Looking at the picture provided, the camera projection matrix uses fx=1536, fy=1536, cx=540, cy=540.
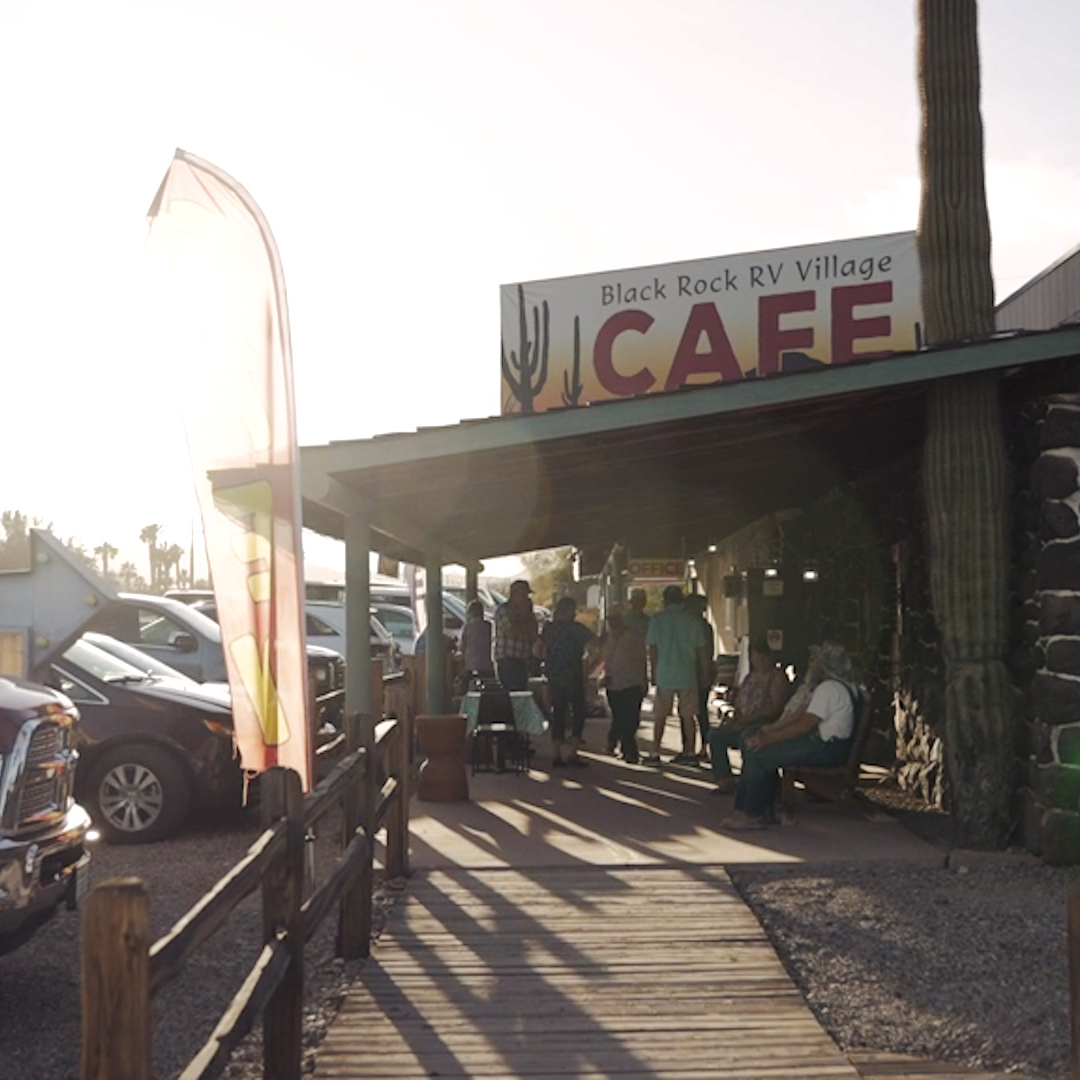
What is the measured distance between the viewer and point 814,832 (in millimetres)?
10289

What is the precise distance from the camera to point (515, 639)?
15453mm

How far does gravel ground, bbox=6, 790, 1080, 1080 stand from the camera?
A: 5734 millimetres

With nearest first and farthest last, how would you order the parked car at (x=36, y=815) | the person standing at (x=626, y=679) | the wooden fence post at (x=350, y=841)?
the parked car at (x=36, y=815)
the wooden fence post at (x=350, y=841)
the person standing at (x=626, y=679)

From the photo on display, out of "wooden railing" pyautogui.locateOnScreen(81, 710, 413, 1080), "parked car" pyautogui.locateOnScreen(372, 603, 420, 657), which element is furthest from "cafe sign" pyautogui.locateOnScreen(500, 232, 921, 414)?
"wooden railing" pyautogui.locateOnScreen(81, 710, 413, 1080)

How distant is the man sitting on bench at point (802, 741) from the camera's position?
10.4 metres

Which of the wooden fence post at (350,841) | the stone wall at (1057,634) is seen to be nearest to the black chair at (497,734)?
the stone wall at (1057,634)

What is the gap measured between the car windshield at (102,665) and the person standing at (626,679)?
15.6 feet

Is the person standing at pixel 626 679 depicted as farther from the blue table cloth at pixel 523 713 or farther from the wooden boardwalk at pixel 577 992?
the wooden boardwalk at pixel 577 992

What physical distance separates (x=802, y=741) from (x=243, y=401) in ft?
16.7

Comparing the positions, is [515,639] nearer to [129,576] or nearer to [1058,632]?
[1058,632]

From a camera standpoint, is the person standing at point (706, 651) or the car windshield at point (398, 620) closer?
the person standing at point (706, 651)

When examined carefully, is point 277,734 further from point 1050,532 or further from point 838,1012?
point 1050,532

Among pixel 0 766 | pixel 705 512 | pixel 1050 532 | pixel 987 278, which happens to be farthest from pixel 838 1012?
pixel 705 512

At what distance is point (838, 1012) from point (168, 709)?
636 cm
